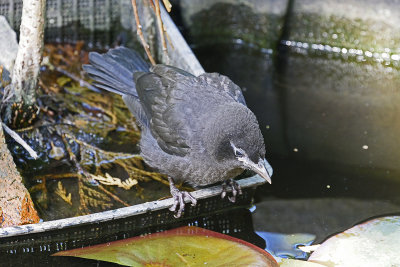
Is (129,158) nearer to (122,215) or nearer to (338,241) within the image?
(122,215)

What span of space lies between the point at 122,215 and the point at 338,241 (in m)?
1.32

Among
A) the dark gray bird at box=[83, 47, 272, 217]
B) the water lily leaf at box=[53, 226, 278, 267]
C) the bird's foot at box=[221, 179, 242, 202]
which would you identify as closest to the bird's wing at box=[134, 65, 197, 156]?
the dark gray bird at box=[83, 47, 272, 217]

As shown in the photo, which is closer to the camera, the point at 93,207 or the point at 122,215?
the point at 122,215

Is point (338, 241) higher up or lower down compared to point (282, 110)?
lower down

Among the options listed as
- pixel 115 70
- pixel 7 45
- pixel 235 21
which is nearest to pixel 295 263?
pixel 115 70

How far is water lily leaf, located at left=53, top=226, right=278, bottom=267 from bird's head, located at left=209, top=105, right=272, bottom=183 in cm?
52

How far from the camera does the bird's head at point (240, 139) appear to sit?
3.23 m

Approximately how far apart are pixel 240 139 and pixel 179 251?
78 cm

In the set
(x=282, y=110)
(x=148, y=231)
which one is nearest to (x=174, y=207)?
(x=148, y=231)

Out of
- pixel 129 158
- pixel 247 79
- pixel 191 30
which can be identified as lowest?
pixel 129 158

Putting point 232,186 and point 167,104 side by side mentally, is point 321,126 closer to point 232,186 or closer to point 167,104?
point 232,186

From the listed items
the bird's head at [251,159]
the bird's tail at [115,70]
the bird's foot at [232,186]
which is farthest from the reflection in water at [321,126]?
the bird's tail at [115,70]

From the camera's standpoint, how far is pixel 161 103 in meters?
3.72

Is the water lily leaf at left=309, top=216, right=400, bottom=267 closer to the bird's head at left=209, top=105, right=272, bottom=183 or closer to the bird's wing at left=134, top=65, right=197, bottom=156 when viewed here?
the bird's head at left=209, top=105, right=272, bottom=183
